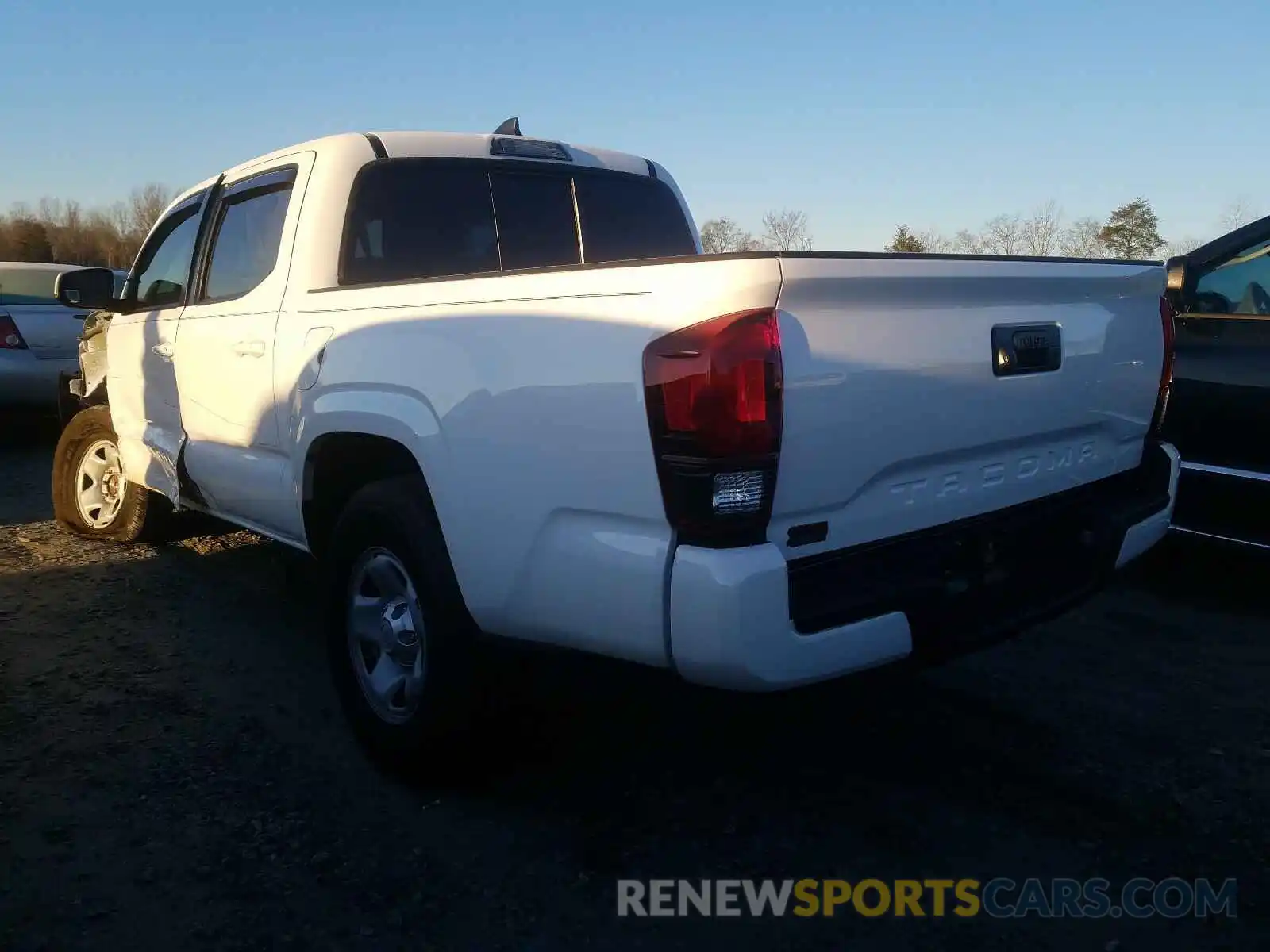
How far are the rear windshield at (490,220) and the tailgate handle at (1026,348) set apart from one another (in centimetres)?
171

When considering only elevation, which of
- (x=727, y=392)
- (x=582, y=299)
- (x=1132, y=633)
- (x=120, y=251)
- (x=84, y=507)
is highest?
(x=120, y=251)

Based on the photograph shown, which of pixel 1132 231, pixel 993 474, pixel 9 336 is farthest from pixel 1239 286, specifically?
pixel 1132 231

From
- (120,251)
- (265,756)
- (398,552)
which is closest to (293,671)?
(265,756)

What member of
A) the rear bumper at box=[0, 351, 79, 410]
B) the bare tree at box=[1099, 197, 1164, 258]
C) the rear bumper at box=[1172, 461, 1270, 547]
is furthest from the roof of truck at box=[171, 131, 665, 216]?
the bare tree at box=[1099, 197, 1164, 258]

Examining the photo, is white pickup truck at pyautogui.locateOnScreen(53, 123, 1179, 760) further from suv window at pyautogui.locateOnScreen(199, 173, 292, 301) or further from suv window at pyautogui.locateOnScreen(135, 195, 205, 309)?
suv window at pyautogui.locateOnScreen(135, 195, 205, 309)

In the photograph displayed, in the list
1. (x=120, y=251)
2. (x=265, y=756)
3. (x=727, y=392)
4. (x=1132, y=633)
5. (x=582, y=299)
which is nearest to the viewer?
(x=727, y=392)

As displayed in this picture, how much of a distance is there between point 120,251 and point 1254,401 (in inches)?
2476

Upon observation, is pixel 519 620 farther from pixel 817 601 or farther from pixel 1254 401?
pixel 1254 401

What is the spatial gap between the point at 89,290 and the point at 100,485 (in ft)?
4.30

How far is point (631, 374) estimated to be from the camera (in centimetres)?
212

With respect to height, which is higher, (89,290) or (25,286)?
(25,286)

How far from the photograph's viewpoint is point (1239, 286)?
455cm

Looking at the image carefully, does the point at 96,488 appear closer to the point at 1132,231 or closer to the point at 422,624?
the point at 422,624

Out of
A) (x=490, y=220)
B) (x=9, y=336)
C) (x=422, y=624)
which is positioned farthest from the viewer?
(x=9, y=336)
